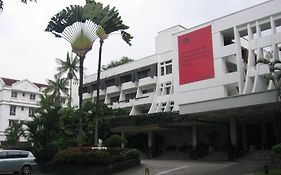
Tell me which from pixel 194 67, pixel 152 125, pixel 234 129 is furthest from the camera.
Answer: pixel 194 67

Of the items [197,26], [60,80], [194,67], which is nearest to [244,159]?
[194,67]

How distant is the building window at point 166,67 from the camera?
47.9 meters

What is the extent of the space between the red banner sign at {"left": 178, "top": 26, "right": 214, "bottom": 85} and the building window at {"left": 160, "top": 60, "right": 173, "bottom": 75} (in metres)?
5.67

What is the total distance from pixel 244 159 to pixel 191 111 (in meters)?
5.85

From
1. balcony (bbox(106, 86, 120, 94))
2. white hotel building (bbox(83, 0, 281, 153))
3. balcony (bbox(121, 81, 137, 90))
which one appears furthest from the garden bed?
balcony (bbox(106, 86, 120, 94))

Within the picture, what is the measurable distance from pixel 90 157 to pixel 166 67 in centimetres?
2724

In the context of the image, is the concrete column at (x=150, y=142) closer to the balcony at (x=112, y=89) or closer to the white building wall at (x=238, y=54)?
the white building wall at (x=238, y=54)

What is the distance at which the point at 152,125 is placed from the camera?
37281 millimetres

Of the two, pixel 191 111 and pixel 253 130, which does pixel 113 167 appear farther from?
pixel 253 130

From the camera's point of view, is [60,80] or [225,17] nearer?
[225,17]

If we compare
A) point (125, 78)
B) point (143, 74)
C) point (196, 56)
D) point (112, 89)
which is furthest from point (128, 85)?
point (196, 56)

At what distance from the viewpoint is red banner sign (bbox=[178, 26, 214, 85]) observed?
3997 centimetres

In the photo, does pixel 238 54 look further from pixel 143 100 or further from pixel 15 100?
pixel 15 100

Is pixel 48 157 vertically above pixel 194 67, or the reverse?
pixel 194 67
